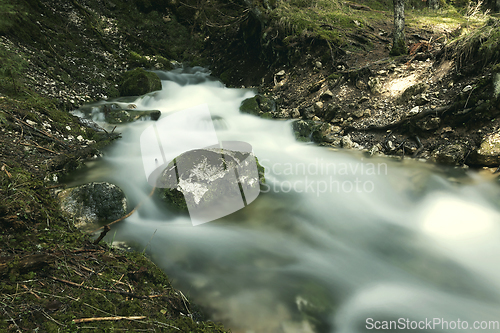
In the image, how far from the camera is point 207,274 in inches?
124

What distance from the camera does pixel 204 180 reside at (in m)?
4.01

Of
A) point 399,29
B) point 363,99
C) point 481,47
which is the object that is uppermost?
point 399,29

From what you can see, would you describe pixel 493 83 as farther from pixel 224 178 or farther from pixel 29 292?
pixel 29 292

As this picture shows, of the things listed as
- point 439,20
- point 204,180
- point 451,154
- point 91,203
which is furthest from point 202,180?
point 439,20

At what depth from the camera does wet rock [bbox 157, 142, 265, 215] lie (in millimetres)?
3969

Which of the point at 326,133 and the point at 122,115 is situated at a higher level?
the point at 122,115

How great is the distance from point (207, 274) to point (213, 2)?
13.5 meters

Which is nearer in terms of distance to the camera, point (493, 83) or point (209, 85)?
point (493, 83)

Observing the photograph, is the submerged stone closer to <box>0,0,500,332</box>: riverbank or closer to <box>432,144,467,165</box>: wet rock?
<box>0,0,500,332</box>: riverbank

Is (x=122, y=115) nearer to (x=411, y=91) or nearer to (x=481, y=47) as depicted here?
(x=411, y=91)

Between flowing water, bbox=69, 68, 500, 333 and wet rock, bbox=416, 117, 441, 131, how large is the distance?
872 millimetres

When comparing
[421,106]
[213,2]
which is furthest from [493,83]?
[213,2]

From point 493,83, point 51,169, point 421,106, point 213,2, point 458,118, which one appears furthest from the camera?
point 213,2

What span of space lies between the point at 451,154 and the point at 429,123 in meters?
0.81
